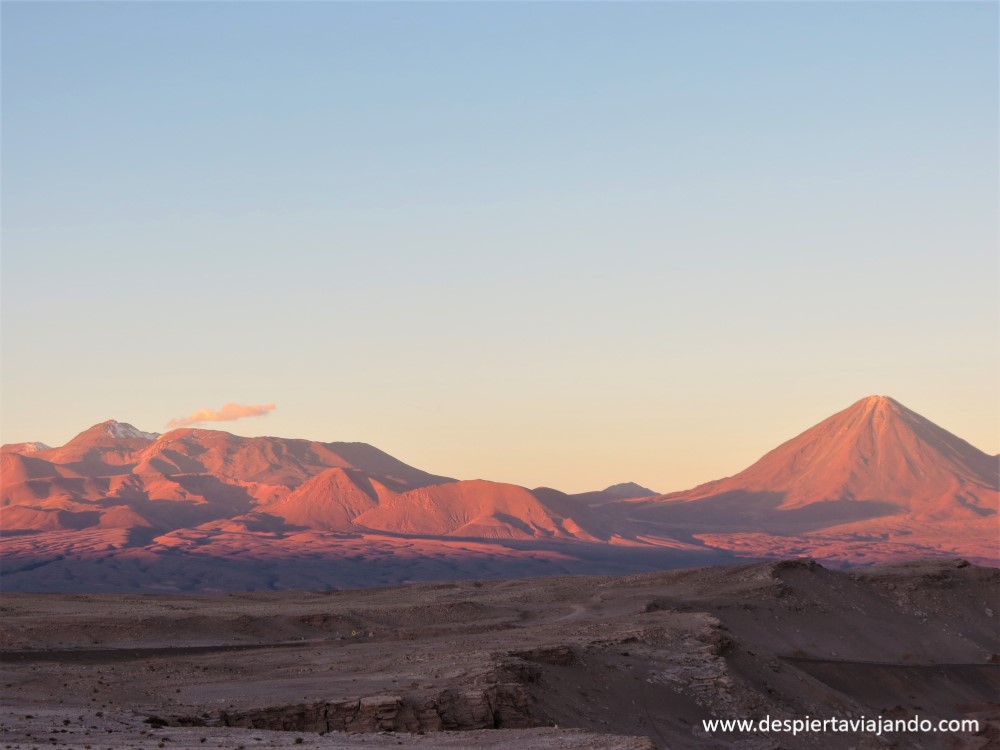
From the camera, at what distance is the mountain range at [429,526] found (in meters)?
118

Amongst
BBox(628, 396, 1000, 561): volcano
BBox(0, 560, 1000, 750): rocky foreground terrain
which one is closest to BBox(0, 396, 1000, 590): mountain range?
BBox(628, 396, 1000, 561): volcano

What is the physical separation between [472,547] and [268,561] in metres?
22.4

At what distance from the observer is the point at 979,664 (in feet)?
142

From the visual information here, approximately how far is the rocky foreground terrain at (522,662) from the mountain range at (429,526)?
206 feet

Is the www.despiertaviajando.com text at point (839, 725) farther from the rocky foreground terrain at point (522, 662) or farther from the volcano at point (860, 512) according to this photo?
the volcano at point (860, 512)

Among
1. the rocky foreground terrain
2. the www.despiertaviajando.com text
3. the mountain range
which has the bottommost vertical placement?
the www.despiertaviajando.com text

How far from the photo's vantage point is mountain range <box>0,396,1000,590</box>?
389ft

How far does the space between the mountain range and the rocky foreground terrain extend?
206ft

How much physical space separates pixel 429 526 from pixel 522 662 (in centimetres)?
12606

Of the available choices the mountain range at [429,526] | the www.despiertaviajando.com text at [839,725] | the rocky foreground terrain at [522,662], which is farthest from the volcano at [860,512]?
the www.despiertaviajando.com text at [839,725]

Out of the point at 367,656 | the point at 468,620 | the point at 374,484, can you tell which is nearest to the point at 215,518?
the point at 374,484

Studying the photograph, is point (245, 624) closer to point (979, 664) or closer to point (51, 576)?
point (979, 664)

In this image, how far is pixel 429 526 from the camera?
502 feet

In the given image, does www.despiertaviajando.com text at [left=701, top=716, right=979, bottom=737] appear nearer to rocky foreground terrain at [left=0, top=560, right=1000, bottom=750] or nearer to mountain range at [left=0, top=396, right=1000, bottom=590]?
rocky foreground terrain at [left=0, top=560, right=1000, bottom=750]
